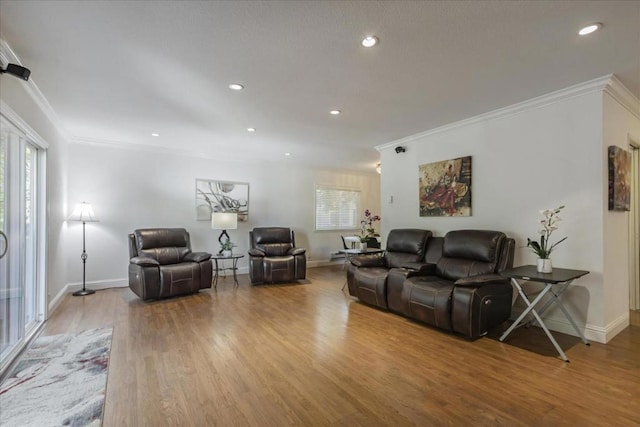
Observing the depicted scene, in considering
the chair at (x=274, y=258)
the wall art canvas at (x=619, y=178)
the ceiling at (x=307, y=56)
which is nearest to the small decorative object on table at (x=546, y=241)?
the wall art canvas at (x=619, y=178)

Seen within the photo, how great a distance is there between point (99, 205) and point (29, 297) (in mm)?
2201

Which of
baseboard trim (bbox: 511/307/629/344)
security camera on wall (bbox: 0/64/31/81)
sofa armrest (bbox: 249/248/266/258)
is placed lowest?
baseboard trim (bbox: 511/307/629/344)

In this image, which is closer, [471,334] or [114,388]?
[114,388]

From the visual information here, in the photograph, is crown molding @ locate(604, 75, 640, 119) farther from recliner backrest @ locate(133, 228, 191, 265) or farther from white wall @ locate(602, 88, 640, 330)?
recliner backrest @ locate(133, 228, 191, 265)

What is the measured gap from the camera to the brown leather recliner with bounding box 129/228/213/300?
A: 13.8ft

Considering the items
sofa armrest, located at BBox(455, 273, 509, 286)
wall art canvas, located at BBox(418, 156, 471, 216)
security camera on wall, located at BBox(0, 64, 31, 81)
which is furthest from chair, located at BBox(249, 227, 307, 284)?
security camera on wall, located at BBox(0, 64, 31, 81)

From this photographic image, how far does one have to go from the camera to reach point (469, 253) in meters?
3.50

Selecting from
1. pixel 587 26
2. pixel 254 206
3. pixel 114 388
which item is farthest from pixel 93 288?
pixel 587 26

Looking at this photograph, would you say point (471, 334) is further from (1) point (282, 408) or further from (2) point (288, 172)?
(2) point (288, 172)

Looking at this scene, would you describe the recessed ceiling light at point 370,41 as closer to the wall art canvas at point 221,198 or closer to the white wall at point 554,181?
the white wall at point 554,181

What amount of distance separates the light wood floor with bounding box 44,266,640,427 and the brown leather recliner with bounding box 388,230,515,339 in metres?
0.19

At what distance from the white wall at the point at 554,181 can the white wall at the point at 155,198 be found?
368 centimetres

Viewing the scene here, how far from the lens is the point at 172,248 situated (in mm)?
4988

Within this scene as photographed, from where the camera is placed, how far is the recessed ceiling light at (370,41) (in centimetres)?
215
